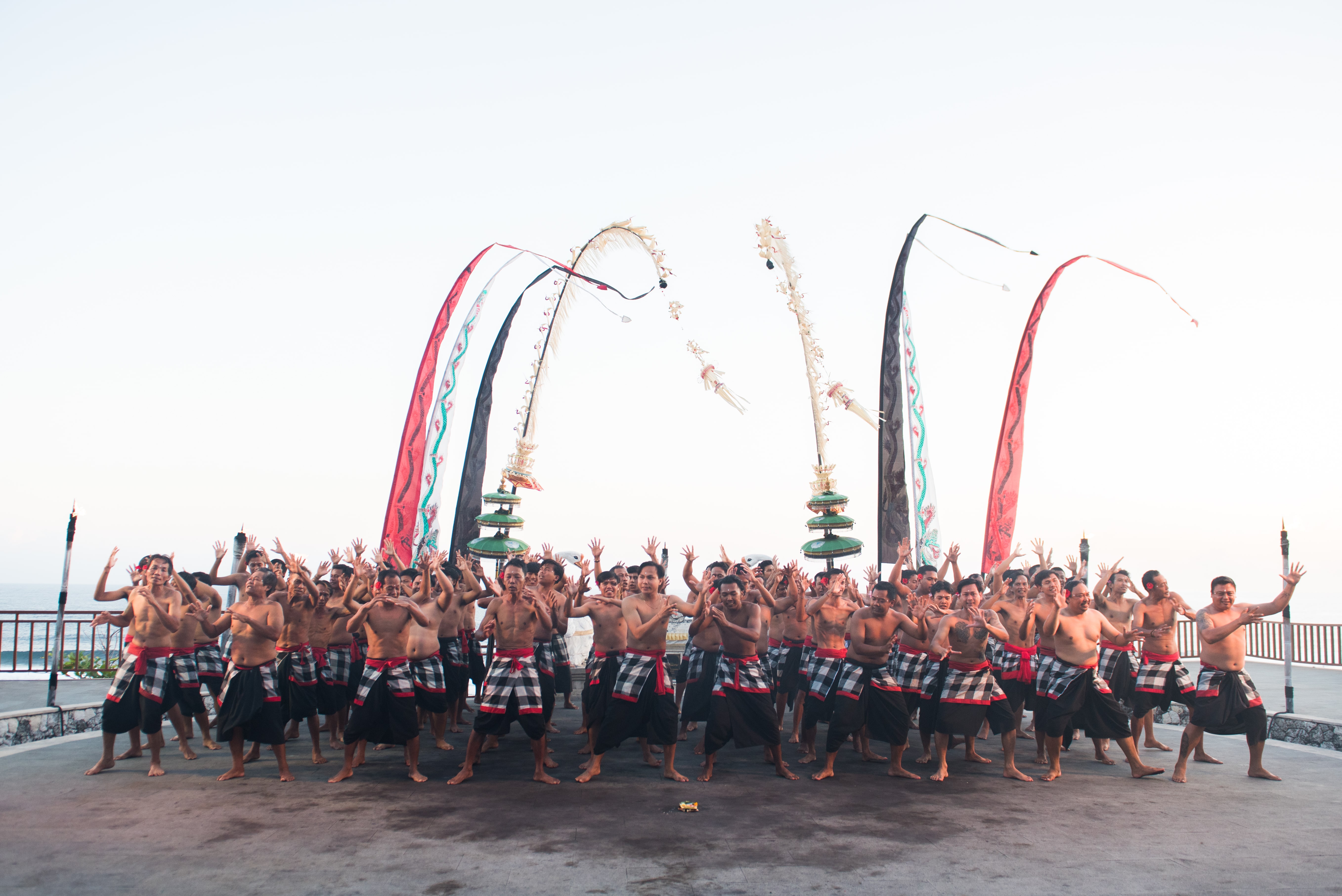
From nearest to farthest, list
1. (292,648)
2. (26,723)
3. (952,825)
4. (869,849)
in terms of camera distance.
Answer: (869,849), (952,825), (292,648), (26,723)

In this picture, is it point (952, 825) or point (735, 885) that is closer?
point (735, 885)

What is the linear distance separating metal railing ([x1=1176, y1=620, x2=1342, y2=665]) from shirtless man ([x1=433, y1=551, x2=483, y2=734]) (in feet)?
42.6

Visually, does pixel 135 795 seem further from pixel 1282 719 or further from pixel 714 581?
pixel 1282 719

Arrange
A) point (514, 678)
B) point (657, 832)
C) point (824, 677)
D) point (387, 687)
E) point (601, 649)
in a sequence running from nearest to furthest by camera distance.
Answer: point (657, 832)
point (387, 687)
point (514, 678)
point (824, 677)
point (601, 649)

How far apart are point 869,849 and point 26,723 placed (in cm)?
851

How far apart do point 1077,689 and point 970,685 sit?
0.86 meters

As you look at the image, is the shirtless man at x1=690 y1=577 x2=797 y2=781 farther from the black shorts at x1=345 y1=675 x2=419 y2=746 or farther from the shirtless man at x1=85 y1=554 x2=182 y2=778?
the shirtless man at x1=85 y1=554 x2=182 y2=778

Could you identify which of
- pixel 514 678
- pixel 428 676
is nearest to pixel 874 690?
pixel 514 678

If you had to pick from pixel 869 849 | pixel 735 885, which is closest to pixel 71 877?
pixel 735 885

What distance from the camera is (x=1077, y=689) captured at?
24.6ft

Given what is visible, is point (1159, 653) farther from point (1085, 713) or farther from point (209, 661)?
point (209, 661)

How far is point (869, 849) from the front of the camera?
5297mm

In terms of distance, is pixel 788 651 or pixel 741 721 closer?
pixel 741 721

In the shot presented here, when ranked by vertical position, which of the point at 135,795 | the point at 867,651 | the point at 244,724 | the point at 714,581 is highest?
the point at 714,581
